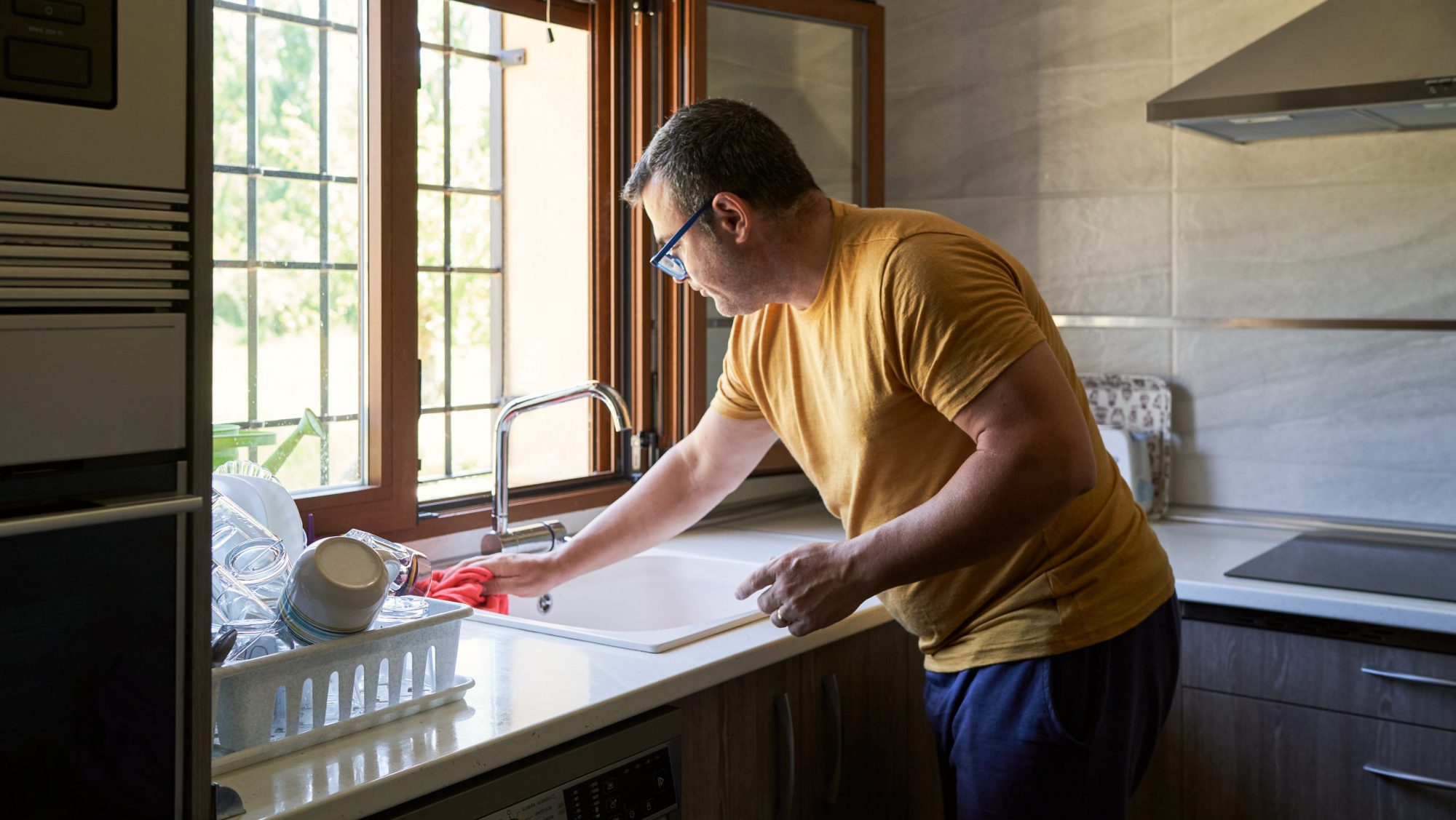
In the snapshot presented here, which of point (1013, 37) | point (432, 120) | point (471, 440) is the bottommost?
point (471, 440)

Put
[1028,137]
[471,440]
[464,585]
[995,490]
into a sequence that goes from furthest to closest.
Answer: [1028,137] → [471,440] → [464,585] → [995,490]

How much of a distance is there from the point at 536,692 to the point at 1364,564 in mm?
1487

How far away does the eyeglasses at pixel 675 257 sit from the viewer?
1452 millimetres

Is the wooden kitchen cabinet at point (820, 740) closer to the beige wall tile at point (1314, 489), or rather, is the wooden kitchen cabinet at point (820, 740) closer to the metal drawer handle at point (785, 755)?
the metal drawer handle at point (785, 755)

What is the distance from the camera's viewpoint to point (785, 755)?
5.28 ft

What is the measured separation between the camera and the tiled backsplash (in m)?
2.36

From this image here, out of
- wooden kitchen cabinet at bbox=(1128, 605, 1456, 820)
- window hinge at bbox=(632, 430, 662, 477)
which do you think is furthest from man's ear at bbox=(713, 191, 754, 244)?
wooden kitchen cabinet at bbox=(1128, 605, 1456, 820)

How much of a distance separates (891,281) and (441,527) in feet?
3.18

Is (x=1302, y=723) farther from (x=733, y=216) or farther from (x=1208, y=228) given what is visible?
(x=733, y=216)

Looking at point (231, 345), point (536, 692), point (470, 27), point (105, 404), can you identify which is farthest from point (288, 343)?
point (105, 404)

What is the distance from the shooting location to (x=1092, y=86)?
270cm

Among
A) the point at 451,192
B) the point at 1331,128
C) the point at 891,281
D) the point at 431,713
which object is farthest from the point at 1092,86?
the point at 431,713

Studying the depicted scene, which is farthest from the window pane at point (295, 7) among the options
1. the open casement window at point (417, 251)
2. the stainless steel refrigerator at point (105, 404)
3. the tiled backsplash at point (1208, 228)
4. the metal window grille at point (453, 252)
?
the tiled backsplash at point (1208, 228)

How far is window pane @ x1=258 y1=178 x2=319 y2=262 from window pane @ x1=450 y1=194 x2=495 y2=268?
0.32 m
